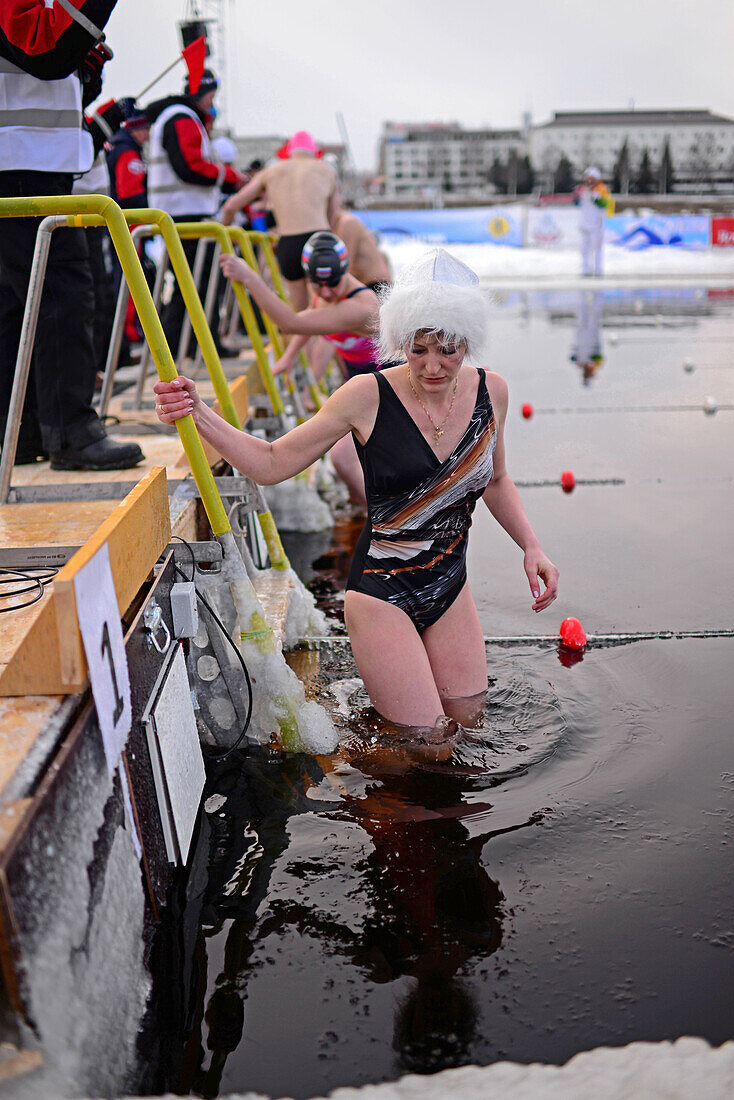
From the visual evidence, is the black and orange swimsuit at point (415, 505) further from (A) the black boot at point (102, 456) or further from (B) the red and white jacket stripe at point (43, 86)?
(B) the red and white jacket stripe at point (43, 86)

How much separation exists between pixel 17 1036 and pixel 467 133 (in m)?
125

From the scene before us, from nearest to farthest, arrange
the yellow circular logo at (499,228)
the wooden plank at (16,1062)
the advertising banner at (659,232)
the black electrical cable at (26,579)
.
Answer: the wooden plank at (16,1062) → the black electrical cable at (26,579) → the advertising banner at (659,232) → the yellow circular logo at (499,228)

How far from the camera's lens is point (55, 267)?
148 inches

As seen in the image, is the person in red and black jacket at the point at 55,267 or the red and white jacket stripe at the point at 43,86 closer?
the red and white jacket stripe at the point at 43,86

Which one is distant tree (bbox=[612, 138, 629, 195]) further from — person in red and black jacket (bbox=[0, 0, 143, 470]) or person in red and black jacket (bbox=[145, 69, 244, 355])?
person in red and black jacket (bbox=[0, 0, 143, 470])

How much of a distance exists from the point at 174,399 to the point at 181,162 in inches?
188

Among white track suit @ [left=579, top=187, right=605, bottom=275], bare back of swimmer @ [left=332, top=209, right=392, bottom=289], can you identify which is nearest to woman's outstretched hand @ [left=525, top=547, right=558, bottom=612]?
bare back of swimmer @ [left=332, top=209, right=392, bottom=289]

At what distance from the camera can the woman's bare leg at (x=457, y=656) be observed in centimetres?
320

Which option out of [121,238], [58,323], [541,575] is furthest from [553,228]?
[121,238]

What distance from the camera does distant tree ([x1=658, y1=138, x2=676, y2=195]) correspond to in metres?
51.8

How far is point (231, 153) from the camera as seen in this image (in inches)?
408

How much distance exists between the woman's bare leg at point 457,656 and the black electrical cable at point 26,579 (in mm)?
1161

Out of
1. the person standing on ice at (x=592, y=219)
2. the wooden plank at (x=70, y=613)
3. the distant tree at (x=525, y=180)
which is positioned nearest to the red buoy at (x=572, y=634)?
the wooden plank at (x=70, y=613)

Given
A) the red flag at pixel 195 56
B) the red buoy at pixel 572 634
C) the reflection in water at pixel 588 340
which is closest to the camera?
the red buoy at pixel 572 634
